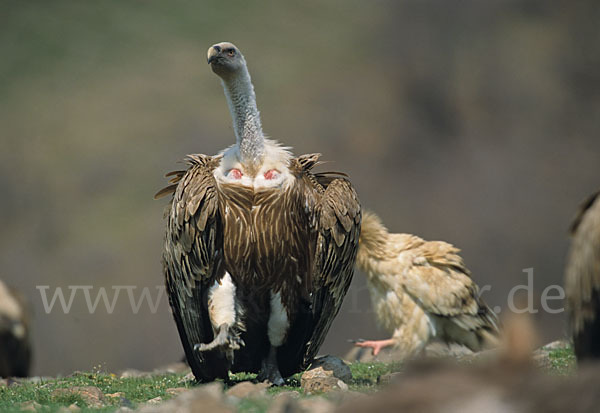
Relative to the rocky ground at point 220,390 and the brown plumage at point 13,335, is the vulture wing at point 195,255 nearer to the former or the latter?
the rocky ground at point 220,390

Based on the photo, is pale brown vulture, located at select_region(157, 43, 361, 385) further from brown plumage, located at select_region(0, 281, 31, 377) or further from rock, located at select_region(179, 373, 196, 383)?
brown plumage, located at select_region(0, 281, 31, 377)

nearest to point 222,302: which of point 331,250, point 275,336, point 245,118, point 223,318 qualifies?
point 223,318

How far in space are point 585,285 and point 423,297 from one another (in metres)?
4.67

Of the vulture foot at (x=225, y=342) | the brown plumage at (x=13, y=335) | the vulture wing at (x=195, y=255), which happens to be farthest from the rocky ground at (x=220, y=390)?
the brown plumage at (x=13, y=335)

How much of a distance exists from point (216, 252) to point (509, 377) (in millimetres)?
4167

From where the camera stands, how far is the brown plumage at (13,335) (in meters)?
8.97

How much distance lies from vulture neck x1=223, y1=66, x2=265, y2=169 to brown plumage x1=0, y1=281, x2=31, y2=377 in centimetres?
379

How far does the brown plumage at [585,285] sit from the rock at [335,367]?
2.70m

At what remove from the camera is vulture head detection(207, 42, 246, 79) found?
6.73 metres

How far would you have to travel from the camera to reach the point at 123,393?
6156 millimetres

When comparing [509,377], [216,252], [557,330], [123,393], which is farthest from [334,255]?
[557,330]

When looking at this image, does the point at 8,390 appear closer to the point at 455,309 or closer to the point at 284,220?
the point at 284,220

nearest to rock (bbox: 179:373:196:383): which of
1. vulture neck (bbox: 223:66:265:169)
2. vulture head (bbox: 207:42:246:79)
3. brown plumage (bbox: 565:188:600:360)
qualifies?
vulture neck (bbox: 223:66:265:169)

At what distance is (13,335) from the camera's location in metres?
9.09
